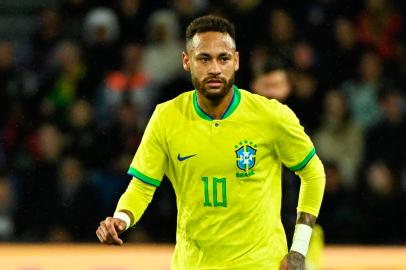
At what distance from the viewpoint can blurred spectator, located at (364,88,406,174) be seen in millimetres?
8852

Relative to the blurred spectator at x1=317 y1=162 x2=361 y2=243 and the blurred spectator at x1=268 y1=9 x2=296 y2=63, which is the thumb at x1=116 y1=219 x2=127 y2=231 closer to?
the blurred spectator at x1=317 y1=162 x2=361 y2=243

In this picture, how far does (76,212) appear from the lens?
8.80m

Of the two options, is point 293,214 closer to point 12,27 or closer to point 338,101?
point 338,101

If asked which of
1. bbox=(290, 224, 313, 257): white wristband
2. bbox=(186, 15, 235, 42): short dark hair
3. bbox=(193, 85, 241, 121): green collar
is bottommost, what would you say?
bbox=(290, 224, 313, 257): white wristband

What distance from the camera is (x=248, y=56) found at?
8.72m

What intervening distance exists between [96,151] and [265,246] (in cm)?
503

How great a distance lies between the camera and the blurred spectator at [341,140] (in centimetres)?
891

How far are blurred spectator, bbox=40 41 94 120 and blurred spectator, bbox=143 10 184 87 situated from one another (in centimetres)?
63

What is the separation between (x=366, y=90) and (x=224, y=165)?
5.21 meters

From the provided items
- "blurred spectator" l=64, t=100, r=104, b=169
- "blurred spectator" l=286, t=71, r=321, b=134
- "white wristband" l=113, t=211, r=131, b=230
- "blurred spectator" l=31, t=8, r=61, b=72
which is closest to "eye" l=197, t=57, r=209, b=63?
"white wristband" l=113, t=211, r=131, b=230

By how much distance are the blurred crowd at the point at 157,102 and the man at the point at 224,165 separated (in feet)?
13.6

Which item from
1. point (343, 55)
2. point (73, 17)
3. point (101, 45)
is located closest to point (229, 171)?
point (343, 55)

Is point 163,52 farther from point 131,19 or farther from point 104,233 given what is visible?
point 104,233

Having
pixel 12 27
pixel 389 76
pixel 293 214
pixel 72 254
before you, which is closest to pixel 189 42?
pixel 293 214
